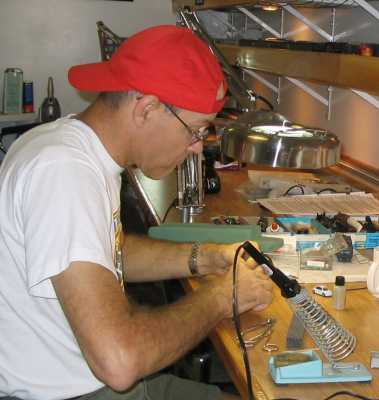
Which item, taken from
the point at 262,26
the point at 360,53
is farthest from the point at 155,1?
the point at 360,53

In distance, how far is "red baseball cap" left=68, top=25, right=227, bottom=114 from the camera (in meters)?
1.21

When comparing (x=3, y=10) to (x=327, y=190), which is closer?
(x=327, y=190)

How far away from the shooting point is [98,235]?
1.07m

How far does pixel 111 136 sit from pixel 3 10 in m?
3.43

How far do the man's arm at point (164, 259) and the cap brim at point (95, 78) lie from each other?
0.56m

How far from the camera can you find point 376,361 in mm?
1194

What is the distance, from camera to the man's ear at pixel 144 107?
3.98 ft

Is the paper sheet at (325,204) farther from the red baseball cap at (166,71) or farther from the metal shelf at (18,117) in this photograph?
the metal shelf at (18,117)

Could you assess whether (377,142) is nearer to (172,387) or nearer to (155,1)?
(172,387)

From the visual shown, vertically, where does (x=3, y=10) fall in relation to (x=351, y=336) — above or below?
above

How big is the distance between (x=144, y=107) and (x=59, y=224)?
30 cm

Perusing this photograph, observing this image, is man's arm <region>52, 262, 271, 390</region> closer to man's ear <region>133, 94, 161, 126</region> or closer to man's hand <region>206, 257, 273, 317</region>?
man's hand <region>206, 257, 273, 317</region>

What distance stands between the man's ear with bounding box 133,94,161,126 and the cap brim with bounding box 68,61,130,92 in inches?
1.5

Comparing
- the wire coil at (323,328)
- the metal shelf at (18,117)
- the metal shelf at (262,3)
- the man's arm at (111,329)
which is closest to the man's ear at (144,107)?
the man's arm at (111,329)
